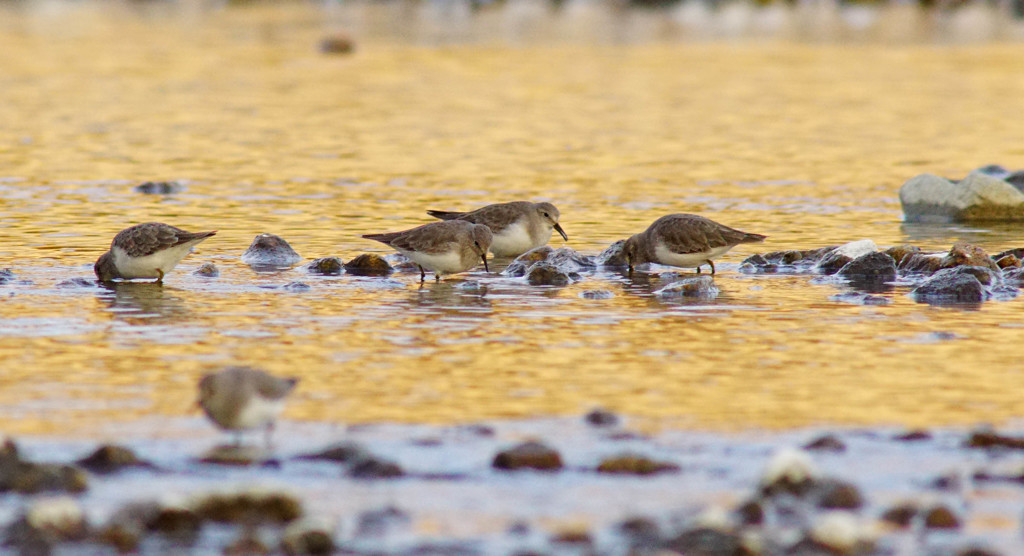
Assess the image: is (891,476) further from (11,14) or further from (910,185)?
(11,14)

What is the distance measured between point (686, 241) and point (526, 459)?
8175 millimetres

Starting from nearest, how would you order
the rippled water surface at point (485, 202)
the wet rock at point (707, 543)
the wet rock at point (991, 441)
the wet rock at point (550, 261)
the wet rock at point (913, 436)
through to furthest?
the wet rock at point (707, 543)
the wet rock at point (991, 441)
the wet rock at point (913, 436)
the rippled water surface at point (485, 202)
the wet rock at point (550, 261)

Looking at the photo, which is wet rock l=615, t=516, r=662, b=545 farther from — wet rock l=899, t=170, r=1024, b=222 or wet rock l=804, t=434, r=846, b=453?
wet rock l=899, t=170, r=1024, b=222

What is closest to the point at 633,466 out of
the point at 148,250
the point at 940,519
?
the point at 940,519

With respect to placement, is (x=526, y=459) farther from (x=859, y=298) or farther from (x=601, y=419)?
(x=859, y=298)

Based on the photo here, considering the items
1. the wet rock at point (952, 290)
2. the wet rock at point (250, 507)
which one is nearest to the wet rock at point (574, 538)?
the wet rock at point (250, 507)

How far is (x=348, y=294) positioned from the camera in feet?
53.9

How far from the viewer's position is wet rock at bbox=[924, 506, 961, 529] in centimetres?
862

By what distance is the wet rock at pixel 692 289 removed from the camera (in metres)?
16.5

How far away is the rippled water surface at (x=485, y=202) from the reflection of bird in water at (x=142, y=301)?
0.20 ft

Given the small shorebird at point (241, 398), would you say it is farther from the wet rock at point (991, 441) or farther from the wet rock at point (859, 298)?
the wet rock at point (859, 298)

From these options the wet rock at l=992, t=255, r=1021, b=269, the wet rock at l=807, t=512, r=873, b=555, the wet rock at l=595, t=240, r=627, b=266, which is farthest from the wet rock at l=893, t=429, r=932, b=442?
the wet rock at l=595, t=240, r=627, b=266

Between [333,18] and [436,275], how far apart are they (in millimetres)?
70921

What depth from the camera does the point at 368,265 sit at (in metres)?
18.1
